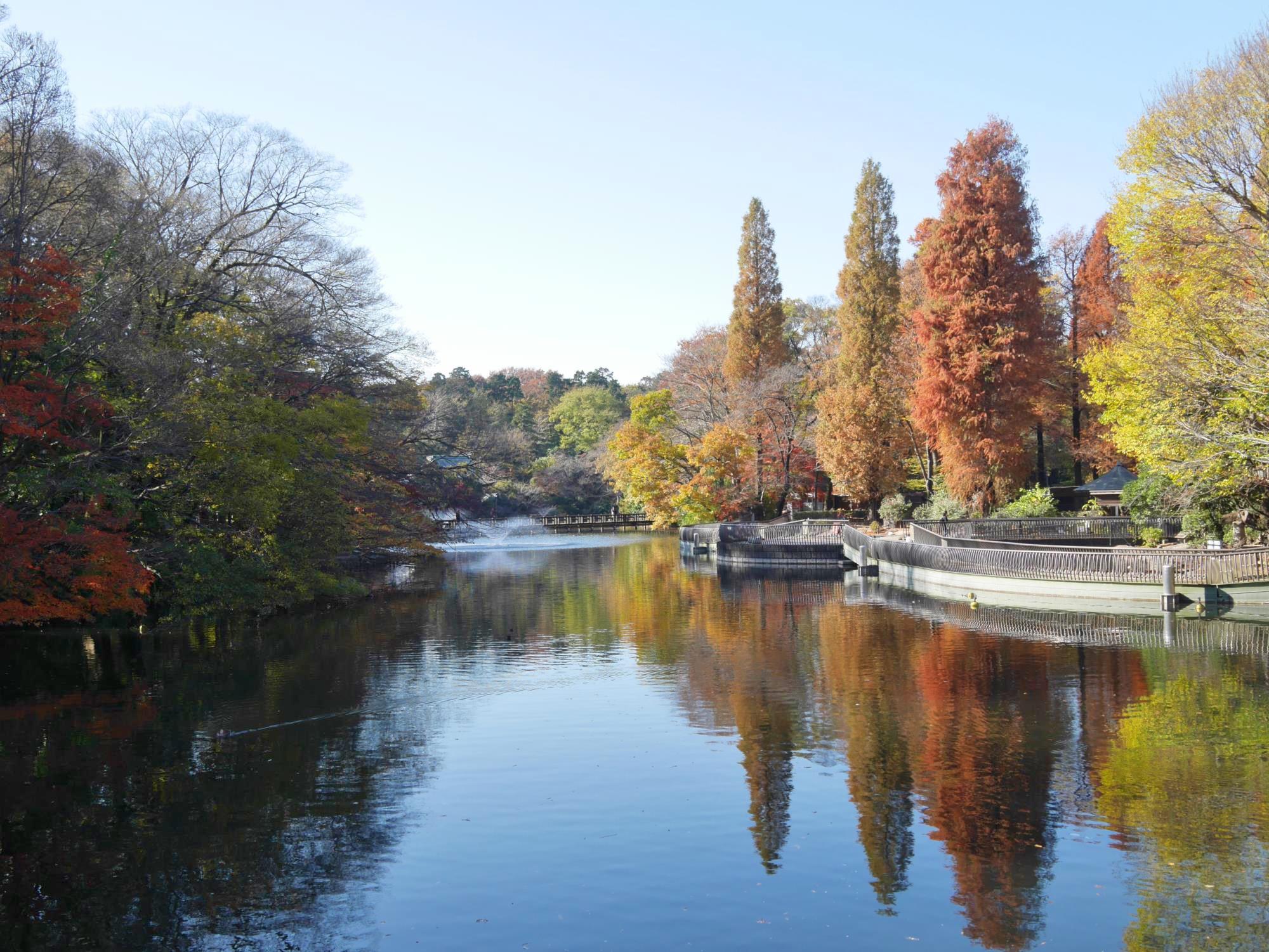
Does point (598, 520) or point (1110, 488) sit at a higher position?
point (1110, 488)

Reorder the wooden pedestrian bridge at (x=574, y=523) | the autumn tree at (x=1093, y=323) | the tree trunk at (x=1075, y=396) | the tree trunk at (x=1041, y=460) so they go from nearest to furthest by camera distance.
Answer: the autumn tree at (x=1093, y=323)
the tree trunk at (x=1075, y=396)
the tree trunk at (x=1041, y=460)
the wooden pedestrian bridge at (x=574, y=523)

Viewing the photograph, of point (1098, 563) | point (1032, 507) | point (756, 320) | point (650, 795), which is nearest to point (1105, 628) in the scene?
point (1098, 563)

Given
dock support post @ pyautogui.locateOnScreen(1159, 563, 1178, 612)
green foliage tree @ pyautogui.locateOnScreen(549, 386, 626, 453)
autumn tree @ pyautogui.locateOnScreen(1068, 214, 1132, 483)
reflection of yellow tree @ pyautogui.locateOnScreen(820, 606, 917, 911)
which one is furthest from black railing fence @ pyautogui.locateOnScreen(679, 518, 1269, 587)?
green foliage tree @ pyautogui.locateOnScreen(549, 386, 626, 453)

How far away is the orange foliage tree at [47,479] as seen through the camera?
1795cm

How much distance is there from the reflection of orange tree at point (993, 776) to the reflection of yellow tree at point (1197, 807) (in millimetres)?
848

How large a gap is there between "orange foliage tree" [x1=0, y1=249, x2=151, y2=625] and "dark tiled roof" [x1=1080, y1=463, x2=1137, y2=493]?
3402 centimetres

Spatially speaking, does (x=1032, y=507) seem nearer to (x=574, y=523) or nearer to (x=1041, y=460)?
(x=1041, y=460)

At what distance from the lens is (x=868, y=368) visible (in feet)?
165

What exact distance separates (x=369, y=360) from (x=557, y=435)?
6365cm

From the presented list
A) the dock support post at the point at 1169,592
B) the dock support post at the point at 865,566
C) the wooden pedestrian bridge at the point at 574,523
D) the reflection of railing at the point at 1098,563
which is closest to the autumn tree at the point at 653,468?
the dock support post at the point at 865,566

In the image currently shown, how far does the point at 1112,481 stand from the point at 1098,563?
15406 millimetres

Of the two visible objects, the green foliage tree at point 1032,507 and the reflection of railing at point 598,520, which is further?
the reflection of railing at point 598,520

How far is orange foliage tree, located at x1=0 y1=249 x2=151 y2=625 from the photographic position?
707 inches

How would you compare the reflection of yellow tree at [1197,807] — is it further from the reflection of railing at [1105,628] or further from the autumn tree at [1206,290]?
the autumn tree at [1206,290]
